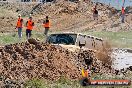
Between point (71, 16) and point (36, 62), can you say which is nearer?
point (36, 62)

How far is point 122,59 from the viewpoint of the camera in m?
28.3

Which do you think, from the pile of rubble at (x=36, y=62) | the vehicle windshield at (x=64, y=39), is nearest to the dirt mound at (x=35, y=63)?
the pile of rubble at (x=36, y=62)

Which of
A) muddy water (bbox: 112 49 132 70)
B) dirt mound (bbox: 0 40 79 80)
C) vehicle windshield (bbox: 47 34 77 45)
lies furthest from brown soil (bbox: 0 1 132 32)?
dirt mound (bbox: 0 40 79 80)

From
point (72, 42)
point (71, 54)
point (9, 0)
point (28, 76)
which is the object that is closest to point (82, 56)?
point (71, 54)

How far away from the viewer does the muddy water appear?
24.8 metres

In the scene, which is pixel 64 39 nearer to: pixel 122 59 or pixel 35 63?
pixel 122 59

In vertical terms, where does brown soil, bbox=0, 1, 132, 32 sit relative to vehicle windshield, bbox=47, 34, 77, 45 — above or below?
below

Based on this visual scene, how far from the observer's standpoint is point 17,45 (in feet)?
59.4

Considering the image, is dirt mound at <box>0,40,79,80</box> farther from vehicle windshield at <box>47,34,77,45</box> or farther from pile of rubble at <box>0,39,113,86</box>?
vehicle windshield at <box>47,34,77,45</box>

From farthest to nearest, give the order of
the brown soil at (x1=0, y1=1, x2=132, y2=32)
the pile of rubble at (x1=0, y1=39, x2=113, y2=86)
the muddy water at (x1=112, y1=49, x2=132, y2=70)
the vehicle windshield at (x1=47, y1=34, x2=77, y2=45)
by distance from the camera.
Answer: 1. the brown soil at (x1=0, y1=1, x2=132, y2=32)
2. the muddy water at (x1=112, y1=49, x2=132, y2=70)
3. the vehicle windshield at (x1=47, y1=34, x2=77, y2=45)
4. the pile of rubble at (x1=0, y1=39, x2=113, y2=86)

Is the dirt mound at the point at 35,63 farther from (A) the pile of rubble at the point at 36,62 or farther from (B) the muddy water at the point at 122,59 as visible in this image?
(B) the muddy water at the point at 122,59

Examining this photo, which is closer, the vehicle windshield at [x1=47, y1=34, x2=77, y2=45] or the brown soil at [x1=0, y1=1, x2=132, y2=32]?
the vehicle windshield at [x1=47, y1=34, x2=77, y2=45]

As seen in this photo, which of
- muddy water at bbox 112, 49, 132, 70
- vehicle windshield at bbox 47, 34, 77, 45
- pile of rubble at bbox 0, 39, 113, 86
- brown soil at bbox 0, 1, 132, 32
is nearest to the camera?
pile of rubble at bbox 0, 39, 113, 86

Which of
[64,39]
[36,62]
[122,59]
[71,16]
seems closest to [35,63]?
[36,62]
